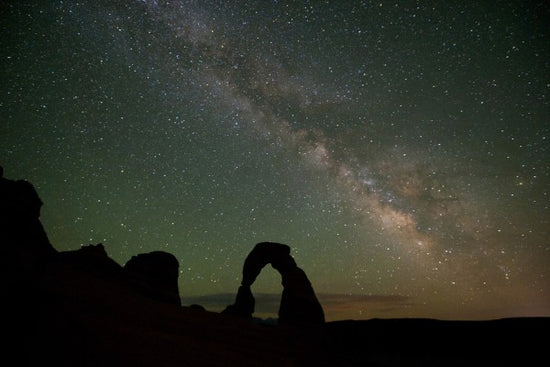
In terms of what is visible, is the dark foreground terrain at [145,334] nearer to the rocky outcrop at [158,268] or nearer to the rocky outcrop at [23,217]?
the rocky outcrop at [23,217]

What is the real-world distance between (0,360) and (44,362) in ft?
1.76

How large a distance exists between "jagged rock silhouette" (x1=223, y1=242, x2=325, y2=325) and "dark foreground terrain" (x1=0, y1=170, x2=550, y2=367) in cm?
711

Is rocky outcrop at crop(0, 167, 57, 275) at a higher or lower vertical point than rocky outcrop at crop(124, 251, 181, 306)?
higher

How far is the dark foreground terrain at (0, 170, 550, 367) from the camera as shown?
4789mm

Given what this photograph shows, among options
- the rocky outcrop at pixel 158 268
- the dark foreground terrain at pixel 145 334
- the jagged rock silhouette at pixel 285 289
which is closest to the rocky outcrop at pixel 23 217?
the dark foreground terrain at pixel 145 334

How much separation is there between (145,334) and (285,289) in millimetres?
20387

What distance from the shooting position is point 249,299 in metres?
27.1

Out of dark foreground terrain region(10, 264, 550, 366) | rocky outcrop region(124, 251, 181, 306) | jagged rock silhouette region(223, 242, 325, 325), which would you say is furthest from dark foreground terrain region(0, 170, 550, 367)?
rocky outcrop region(124, 251, 181, 306)

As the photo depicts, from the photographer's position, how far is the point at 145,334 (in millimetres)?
6996

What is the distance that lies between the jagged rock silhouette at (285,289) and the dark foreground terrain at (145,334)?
7.11 meters

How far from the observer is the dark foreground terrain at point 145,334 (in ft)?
15.7

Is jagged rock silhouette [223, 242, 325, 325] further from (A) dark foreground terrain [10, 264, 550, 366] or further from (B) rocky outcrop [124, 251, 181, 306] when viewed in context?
(A) dark foreground terrain [10, 264, 550, 366]

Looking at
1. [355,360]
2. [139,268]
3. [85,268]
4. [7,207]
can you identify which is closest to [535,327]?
[355,360]

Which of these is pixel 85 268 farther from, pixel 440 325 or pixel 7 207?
pixel 440 325
